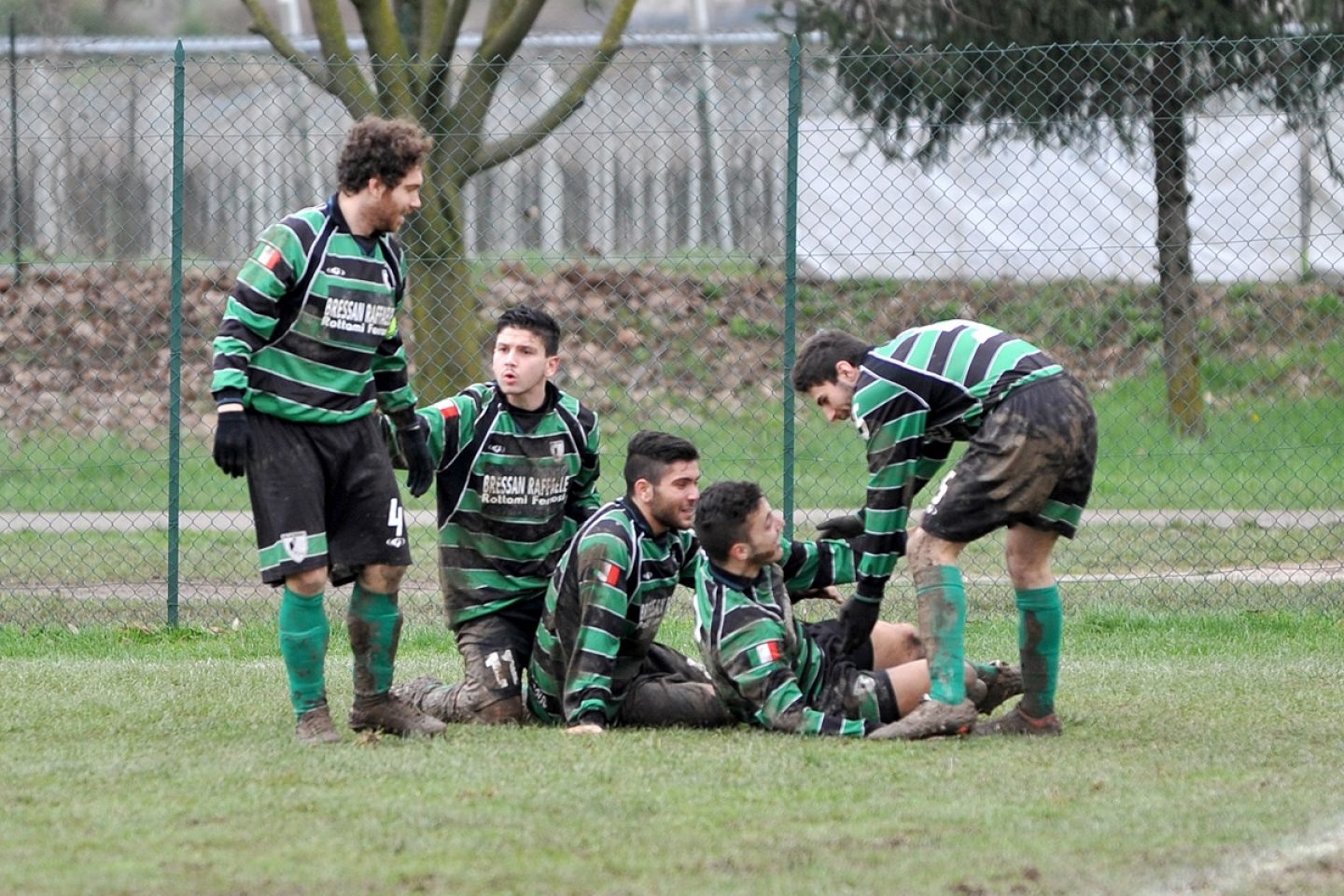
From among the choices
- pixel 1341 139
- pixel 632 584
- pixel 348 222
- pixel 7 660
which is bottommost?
pixel 7 660

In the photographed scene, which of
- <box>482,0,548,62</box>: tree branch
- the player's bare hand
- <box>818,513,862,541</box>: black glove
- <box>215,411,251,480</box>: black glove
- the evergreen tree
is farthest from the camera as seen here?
<box>482,0,548,62</box>: tree branch

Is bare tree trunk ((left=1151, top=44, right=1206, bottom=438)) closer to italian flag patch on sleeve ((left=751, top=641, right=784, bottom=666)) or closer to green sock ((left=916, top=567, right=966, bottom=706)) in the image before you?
green sock ((left=916, top=567, right=966, bottom=706))

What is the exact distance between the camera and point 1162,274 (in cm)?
1069

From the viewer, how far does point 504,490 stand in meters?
6.05

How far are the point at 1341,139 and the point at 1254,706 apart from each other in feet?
25.7

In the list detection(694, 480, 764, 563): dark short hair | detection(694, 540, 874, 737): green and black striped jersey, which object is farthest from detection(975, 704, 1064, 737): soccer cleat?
detection(694, 480, 764, 563): dark short hair

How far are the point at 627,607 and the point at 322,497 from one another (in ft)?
3.45

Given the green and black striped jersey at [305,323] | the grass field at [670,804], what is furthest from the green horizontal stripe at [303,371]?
the grass field at [670,804]

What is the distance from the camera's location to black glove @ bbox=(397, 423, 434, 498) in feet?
18.7

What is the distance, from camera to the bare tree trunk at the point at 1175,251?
1104 cm

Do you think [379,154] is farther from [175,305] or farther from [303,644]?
[175,305]

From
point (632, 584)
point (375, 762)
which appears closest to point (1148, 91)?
point (632, 584)

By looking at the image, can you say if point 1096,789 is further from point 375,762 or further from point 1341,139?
point 1341,139

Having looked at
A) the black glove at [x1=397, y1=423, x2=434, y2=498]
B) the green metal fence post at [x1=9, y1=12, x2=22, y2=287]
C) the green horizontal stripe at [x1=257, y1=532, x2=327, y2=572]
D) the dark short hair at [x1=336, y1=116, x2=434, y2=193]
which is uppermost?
the green metal fence post at [x1=9, y1=12, x2=22, y2=287]
